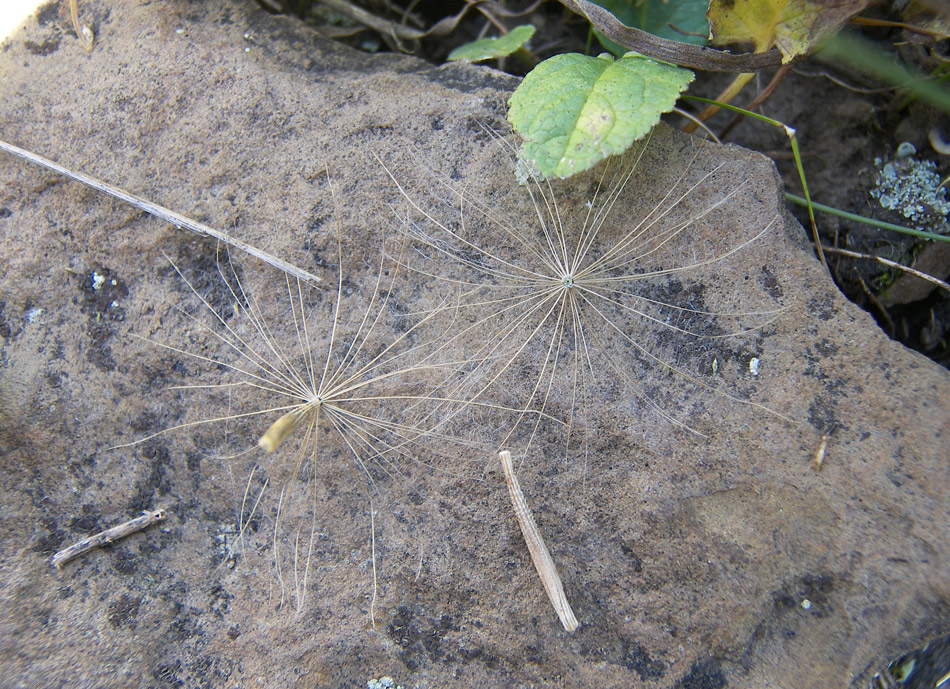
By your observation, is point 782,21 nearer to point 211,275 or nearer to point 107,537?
point 211,275

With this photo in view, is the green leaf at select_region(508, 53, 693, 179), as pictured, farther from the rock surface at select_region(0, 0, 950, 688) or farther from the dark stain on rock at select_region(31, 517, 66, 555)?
the dark stain on rock at select_region(31, 517, 66, 555)

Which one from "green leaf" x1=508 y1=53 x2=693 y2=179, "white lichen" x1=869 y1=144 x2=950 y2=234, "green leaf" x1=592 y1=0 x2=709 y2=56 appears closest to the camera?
"green leaf" x1=508 y1=53 x2=693 y2=179

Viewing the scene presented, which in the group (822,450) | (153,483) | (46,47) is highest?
(46,47)

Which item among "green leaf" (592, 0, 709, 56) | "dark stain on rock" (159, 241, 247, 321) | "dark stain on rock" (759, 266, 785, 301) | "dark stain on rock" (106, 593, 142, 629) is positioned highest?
"green leaf" (592, 0, 709, 56)

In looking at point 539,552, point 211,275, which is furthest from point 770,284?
point 211,275

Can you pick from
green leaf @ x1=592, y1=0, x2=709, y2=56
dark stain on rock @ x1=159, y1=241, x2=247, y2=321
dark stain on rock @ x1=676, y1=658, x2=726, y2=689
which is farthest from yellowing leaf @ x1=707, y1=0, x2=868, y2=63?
dark stain on rock @ x1=676, y1=658, x2=726, y2=689

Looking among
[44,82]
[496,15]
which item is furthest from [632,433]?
[44,82]

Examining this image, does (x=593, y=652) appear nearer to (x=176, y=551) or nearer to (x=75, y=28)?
(x=176, y=551)

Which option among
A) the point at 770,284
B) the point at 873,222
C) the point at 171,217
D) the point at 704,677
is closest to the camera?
the point at 704,677

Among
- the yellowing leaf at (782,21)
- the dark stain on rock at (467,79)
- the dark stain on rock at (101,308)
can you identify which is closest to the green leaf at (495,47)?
the dark stain on rock at (467,79)
